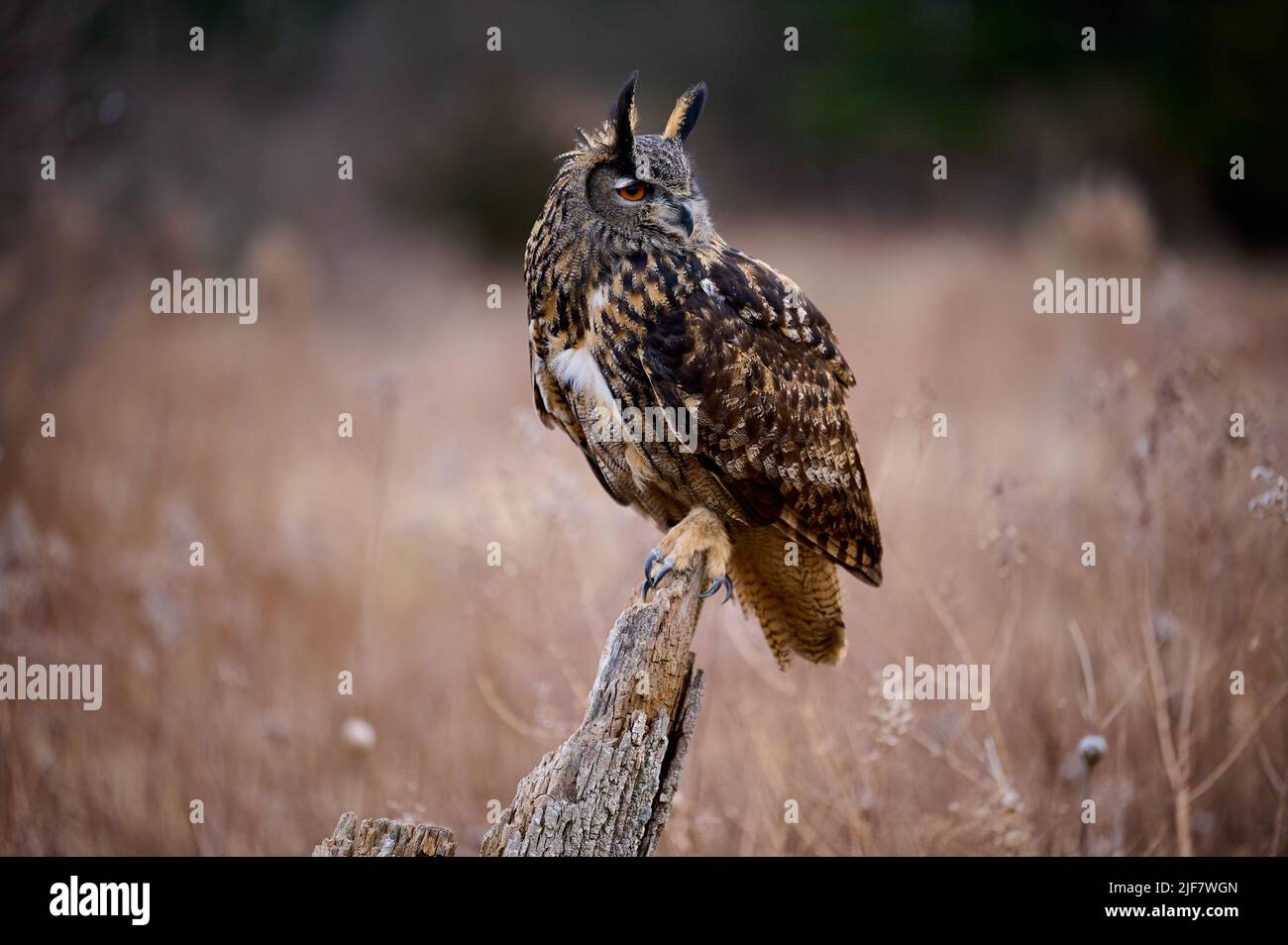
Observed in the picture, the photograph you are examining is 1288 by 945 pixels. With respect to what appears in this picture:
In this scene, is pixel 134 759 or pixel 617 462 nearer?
pixel 617 462

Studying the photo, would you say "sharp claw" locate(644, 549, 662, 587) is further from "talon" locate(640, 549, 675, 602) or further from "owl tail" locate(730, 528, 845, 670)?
"owl tail" locate(730, 528, 845, 670)

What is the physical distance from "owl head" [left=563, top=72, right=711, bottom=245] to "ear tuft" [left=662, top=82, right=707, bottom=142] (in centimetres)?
14

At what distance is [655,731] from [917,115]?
1484 centimetres

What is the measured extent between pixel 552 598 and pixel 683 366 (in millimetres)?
2117

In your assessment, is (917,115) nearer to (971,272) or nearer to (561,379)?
(971,272)

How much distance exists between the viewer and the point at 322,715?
4996 mm

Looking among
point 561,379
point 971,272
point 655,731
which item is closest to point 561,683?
point 561,379

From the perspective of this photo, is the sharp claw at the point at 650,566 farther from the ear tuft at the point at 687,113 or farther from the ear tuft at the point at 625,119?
the ear tuft at the point at 687,113

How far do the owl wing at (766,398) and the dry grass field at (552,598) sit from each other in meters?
0.24

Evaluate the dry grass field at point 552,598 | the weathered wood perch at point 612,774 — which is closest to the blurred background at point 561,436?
the dry grass field at point 552,598

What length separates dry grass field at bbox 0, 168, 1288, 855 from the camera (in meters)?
3.62

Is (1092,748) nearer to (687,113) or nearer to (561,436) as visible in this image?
(687,113)

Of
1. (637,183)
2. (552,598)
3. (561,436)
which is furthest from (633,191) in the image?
(561,436)

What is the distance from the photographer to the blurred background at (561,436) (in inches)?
150
